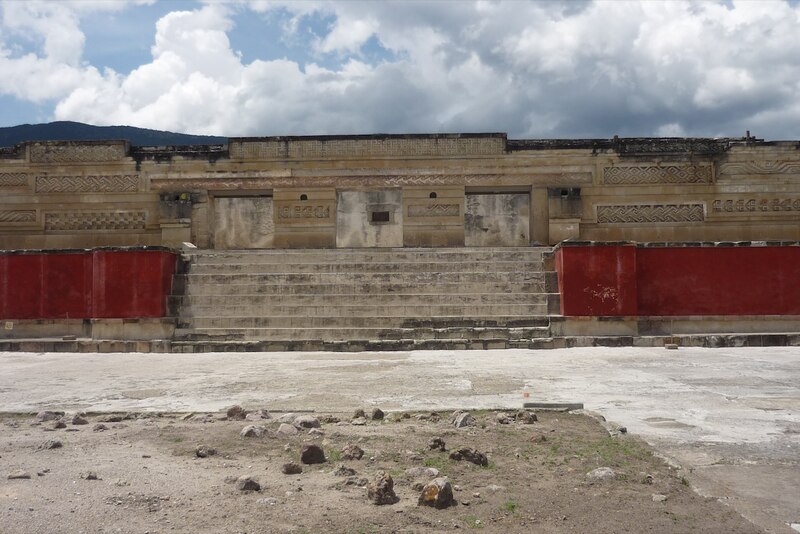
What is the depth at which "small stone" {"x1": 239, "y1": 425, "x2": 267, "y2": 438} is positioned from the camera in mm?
4059

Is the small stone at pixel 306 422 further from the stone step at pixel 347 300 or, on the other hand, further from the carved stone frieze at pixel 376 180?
the carved stone frieze at pixel 376 180

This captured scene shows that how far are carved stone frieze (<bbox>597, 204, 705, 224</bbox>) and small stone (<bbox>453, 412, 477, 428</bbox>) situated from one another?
14.0 metres

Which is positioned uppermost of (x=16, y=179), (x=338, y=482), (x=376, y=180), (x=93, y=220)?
(x=16, y=179)

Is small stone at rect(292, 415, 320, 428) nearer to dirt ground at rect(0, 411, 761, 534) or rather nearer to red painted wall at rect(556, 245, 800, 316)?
dirt ground at rect(0, 411, 761, 534)

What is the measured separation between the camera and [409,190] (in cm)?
1762

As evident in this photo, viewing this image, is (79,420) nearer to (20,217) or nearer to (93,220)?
(93,220)

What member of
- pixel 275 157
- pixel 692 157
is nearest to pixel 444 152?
pixel 275 157

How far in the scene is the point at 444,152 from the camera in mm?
17562

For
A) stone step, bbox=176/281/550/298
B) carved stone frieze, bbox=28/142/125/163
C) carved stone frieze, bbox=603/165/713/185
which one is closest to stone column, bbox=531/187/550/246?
carved stone frieze, bbox=603/165/713/185

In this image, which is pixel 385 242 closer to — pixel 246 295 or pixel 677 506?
pixel 246 295

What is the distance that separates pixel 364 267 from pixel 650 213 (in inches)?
331

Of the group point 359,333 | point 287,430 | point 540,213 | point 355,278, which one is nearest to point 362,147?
point 540,213

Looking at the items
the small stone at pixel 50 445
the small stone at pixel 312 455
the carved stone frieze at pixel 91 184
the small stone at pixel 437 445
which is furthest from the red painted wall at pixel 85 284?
the small stone at pixel 437 445

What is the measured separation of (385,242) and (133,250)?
24.2 feet
